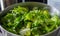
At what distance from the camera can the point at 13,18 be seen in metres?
0.64

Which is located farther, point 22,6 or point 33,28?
point 22,6

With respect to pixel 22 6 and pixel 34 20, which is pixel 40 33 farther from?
pixel 22 6

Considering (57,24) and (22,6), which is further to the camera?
(22,6)

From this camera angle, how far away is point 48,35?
0.56 meters

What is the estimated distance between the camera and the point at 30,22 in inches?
23.8

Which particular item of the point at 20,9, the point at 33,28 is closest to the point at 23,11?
the point at 20,9

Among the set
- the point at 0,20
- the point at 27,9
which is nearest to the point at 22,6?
the point at 27,9

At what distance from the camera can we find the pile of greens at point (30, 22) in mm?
579

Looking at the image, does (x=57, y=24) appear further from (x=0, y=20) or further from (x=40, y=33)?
(x=0, y=20)

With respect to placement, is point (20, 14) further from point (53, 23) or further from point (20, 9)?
point (53, 23)

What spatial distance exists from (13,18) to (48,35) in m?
0.17

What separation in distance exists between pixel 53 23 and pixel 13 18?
17cm

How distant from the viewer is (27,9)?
706mm

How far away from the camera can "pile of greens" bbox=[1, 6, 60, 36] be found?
58cm
